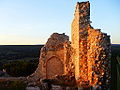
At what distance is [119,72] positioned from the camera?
18.3 ft

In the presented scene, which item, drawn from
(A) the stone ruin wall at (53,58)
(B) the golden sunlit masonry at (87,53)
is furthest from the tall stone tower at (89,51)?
(A) the stone ruin wall at (53,58)

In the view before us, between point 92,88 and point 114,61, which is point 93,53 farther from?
point 114,61

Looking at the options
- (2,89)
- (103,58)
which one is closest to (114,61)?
(103,58)

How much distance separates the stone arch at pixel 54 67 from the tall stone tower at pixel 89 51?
10.2ft

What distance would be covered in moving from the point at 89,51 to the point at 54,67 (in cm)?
467

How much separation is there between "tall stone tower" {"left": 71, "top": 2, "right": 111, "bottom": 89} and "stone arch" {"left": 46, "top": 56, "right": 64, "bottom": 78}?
3.12 meters

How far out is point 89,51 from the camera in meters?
11.4

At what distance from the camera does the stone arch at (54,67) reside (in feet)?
50.9

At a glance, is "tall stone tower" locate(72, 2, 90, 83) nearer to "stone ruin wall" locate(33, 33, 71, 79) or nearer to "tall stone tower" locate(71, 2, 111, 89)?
"tall stone tower" locate(71, 2, 111, 89)

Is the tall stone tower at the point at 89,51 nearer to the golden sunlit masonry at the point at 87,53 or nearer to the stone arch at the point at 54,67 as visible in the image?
the golden sunlit masonry at the point at 87,53

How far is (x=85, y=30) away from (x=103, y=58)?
1692 mm

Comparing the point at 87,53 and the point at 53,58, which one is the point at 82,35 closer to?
the point at 87,53

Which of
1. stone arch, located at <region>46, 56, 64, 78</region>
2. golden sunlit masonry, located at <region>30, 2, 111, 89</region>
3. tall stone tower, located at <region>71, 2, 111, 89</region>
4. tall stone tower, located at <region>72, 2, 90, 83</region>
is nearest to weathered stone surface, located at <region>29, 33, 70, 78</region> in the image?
stone arch, located at <region>46, 56, 64, 78</region>

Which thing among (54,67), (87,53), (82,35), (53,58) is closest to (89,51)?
(87,53)
